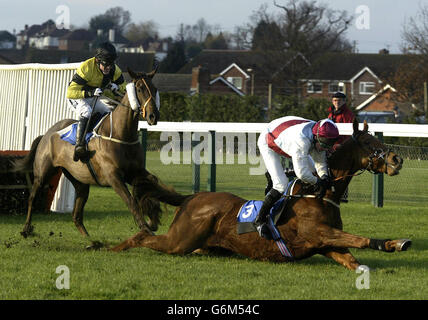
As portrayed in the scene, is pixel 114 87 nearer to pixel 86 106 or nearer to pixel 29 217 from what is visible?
pixel 86 106

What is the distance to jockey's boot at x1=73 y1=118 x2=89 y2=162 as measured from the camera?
8.72m

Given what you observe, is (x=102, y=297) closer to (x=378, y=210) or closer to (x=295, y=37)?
(x=378, y=210)

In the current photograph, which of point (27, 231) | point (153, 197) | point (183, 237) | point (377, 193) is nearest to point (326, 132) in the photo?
point (183, 237)

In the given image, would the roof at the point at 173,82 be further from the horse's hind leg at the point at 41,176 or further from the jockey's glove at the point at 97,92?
the jockey's glove at the point at 97,92

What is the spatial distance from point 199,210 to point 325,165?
1220 mm

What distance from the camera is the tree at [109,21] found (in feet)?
416

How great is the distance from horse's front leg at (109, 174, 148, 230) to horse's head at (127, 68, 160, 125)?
74cm

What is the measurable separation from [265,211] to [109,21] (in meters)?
127

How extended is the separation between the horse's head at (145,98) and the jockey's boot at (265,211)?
6.18 ft

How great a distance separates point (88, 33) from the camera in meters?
129

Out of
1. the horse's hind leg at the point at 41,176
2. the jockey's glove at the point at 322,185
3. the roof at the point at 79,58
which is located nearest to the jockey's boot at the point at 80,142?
the horse's hind leg at the point at 41,176

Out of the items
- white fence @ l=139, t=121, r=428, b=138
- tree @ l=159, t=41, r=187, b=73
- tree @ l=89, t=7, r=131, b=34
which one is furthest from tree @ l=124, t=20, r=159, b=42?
white fence @ l=139, t=121, r=428, b=138

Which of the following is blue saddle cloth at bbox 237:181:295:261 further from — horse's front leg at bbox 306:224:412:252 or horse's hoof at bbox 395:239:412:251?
horse's hoof at bbox 395:239:412:251

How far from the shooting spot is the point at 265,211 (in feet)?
22.2
